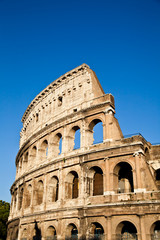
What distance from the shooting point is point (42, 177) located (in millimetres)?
23375

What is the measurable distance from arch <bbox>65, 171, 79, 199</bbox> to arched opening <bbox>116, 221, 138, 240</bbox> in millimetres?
4750

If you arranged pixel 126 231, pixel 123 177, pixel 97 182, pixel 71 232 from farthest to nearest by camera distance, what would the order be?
pixel 97 182 < pixel 123 177 < pixel 71 232 < pixel 126 231

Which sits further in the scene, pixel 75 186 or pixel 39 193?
pixel 39 193

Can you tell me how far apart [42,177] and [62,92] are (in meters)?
8.66

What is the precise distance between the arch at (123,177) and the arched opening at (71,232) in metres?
4.32

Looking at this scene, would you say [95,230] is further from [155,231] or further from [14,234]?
[14,234]

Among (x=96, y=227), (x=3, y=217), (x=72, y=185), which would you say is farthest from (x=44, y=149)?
(x=3, y=217)

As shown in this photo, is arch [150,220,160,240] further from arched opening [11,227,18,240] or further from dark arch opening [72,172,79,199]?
arched opening [11,227,18,240]

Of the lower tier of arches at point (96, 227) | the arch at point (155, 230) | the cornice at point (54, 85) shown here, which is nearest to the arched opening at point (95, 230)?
the lower tier of arches at point (96, 227)

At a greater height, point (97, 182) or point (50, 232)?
point (97, 182)

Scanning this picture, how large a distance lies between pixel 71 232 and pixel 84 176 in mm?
4251

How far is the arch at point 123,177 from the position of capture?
18.5 metres

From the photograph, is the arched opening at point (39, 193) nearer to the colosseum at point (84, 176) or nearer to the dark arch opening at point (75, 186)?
the colosseum at point (84, 176)

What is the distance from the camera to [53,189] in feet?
73.0
